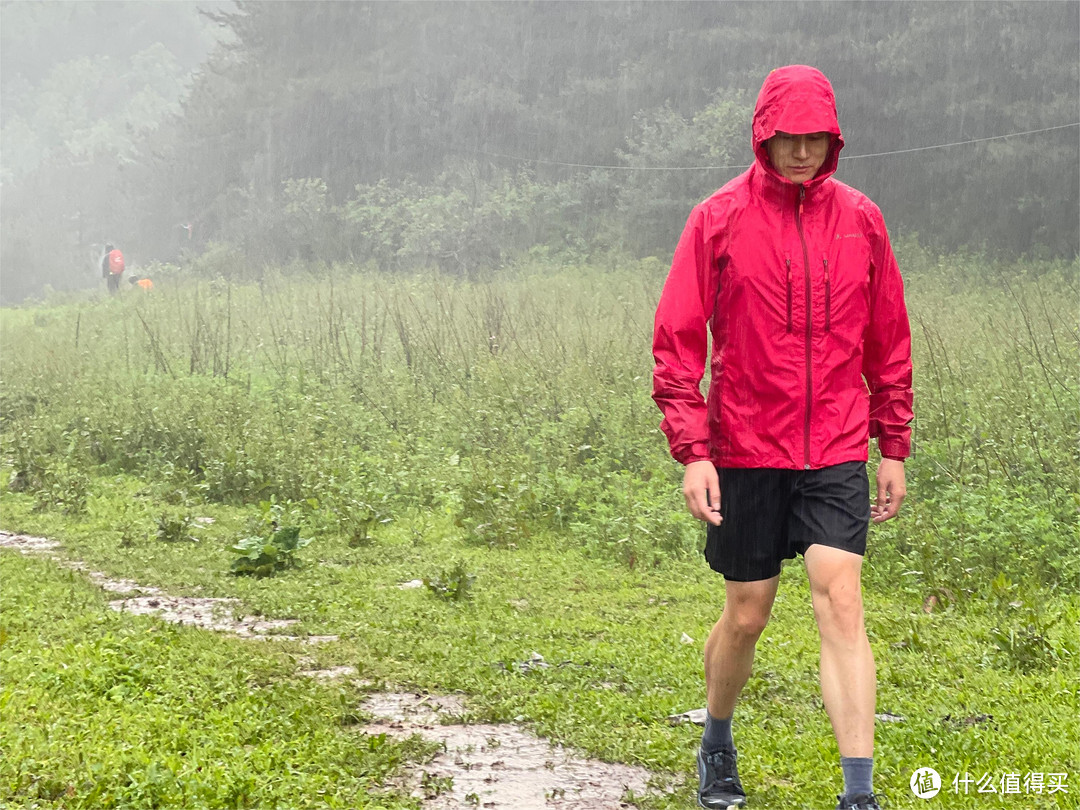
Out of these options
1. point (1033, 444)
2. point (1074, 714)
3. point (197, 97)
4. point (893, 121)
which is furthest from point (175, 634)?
point (197, 97)

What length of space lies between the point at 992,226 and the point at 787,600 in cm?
1868

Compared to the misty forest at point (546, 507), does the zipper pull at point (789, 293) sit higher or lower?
higher

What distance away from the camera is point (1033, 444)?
8.26 m

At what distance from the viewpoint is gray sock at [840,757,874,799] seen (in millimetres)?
3277

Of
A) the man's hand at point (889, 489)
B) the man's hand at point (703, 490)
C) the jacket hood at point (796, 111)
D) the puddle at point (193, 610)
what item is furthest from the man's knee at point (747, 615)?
the puddle at point (193, 610)

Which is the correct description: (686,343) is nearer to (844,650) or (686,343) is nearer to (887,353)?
(887,353)

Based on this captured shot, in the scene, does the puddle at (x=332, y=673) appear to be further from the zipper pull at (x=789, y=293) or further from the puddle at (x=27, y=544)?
the puddle at (x=27, y=544)

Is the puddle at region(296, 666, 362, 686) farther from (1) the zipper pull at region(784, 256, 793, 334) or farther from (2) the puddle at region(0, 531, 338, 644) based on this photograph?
(1) the zipper pull at region(784, 256, 793, 334)

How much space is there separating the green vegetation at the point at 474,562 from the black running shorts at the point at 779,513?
862 mm

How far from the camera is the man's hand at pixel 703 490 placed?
3.47m

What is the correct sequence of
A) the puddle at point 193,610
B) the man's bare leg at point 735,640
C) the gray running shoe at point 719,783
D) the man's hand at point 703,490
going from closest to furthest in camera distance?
the man's hand at point 703,490 → the man's bare leg at point 735,640 → the gray running shoe at point 719,783 → the puddle at point 193,610

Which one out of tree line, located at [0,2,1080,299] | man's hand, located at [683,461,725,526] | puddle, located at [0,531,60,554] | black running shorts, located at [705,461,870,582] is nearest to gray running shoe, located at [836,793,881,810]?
black running shorts, located at [705,461,870,582]

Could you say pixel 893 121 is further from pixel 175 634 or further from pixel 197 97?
pixel 197 97

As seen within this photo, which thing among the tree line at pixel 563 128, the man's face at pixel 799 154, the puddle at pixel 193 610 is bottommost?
the puddle at pixel 193 610
